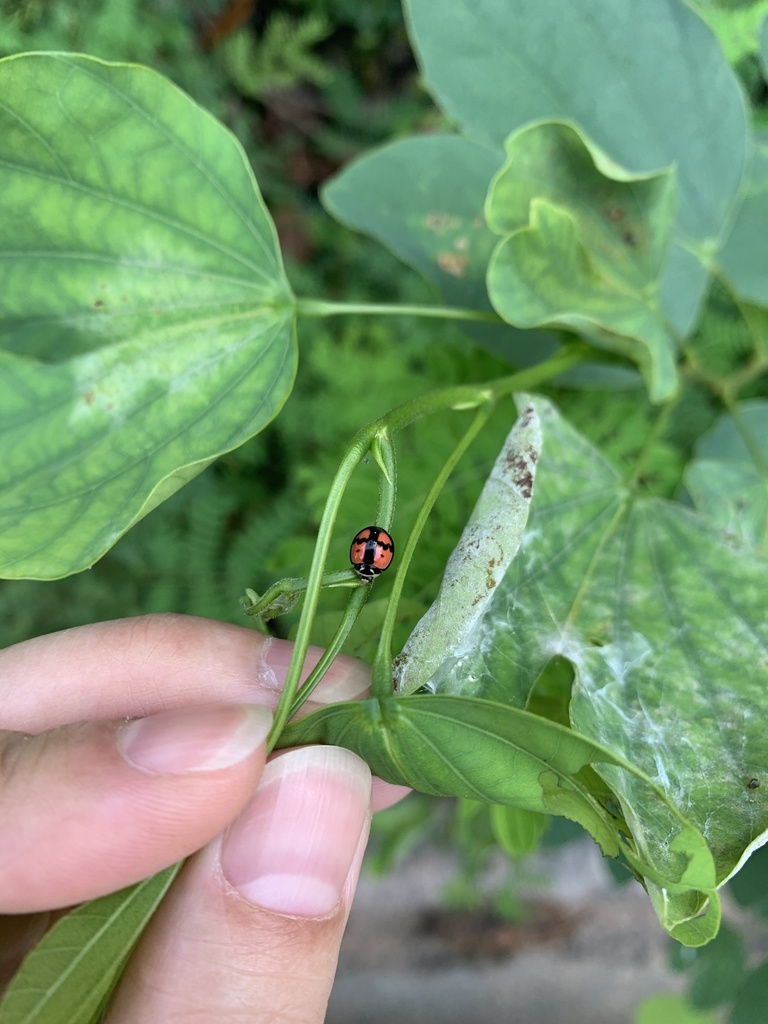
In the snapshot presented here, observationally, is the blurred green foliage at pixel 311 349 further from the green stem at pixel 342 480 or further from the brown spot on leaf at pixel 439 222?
the green stem at pixel 342 480

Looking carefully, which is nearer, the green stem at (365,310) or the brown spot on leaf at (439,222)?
the green stem at (365,310)

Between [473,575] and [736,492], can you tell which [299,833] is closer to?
[473,575]

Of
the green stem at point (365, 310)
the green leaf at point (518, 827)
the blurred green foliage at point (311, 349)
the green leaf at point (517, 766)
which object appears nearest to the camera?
the green leaf at point (517, 766)

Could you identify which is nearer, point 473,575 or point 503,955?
point 473,575

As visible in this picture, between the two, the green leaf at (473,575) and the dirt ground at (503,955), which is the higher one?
the green leaf at (473,575)

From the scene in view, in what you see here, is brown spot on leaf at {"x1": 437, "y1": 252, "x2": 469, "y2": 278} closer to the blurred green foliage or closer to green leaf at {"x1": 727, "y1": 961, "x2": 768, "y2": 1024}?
the blurred green foliage

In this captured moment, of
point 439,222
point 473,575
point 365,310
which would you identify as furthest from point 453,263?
point 473,575

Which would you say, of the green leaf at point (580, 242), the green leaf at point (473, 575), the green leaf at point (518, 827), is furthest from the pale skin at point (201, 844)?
the green leaf at point (580, 242)

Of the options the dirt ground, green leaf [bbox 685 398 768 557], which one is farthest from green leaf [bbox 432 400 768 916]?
the dirt ground
